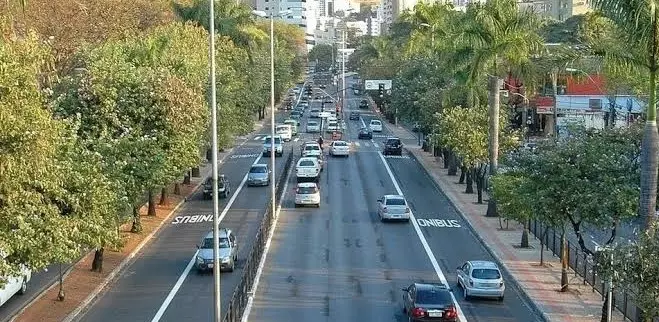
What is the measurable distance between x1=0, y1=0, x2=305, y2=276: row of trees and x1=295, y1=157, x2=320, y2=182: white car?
4.70 m

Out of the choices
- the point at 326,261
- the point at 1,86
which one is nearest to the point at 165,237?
the point at 326,261

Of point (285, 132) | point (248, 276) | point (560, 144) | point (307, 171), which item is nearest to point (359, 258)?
point (248, 276)

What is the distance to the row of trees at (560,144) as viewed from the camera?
878 inches

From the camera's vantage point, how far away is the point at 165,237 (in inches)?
1688

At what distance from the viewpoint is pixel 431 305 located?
26.8 m

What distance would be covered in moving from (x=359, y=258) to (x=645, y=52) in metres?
17.7

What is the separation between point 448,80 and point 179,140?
3269cm

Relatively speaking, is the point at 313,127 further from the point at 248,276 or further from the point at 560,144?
the point at 560,144

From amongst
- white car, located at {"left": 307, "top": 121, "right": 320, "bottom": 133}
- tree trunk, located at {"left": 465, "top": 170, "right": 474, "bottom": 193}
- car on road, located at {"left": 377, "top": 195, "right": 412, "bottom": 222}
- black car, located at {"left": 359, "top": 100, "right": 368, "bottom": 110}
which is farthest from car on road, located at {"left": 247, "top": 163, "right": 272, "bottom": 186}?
black car, located at {"left": 359, "top": 100, "right": 368, "bottom": 110}

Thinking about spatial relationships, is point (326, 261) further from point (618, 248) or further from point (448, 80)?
point (448, 80)

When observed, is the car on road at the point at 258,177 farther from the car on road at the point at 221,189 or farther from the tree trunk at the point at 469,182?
the tree trunk at the point at 469,182

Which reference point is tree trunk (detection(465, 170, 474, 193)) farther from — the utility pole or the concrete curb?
the utility pole

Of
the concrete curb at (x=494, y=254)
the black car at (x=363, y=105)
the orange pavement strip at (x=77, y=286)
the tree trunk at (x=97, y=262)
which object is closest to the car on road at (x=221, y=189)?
the orange pavement strip at (x=77, y=286)

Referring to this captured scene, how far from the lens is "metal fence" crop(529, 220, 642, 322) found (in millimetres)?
27597
